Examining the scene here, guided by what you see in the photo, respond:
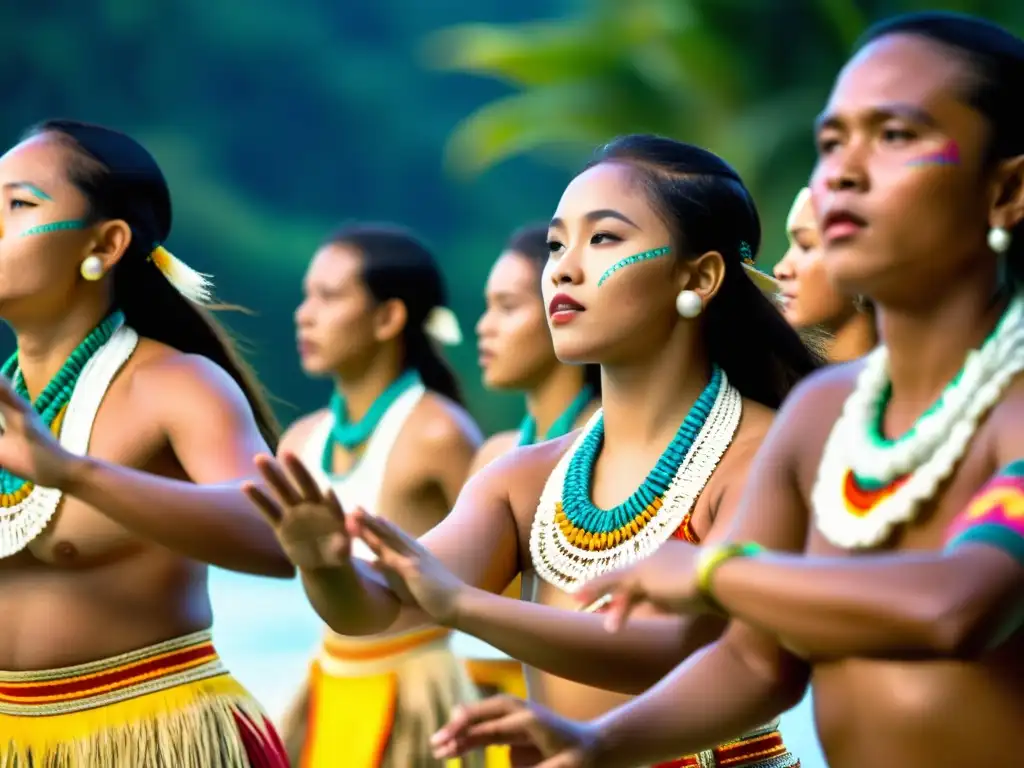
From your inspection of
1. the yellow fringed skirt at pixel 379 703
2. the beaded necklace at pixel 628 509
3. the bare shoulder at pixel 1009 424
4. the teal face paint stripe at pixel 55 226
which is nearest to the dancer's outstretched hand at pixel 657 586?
the bare shoulder at pixel 1009 424

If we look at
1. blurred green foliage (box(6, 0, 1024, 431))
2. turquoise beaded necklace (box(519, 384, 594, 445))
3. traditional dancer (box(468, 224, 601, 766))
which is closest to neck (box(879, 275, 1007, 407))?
turquoise beaded necklace (box(519, 384, 594, 445))

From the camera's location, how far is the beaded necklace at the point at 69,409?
313cm

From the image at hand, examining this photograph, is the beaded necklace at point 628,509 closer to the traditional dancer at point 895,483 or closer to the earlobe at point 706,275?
the earlobe at point 706,275

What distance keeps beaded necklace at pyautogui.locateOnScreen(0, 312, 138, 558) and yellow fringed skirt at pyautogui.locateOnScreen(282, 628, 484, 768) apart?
1584mm

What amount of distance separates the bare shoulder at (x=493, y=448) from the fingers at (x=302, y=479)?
2.55 metres

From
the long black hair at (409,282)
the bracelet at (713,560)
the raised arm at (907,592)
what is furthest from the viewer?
the long black hair at (409,282)

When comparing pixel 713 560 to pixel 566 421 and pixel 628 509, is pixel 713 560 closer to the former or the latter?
pixel 628 509

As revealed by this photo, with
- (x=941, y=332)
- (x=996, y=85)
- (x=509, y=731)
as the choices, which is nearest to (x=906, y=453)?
(x=941, y=332)

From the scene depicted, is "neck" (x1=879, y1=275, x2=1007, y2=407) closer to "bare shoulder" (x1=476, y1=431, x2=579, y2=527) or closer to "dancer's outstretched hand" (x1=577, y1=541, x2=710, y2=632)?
"dancer's outstretched hand" (x1=577, y1=541, x2=710, y2=632)

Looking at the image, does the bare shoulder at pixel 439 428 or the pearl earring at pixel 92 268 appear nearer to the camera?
the pearl earring at pixel 92 268

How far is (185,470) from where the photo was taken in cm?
318

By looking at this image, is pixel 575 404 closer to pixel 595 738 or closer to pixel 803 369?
pixel 803 369

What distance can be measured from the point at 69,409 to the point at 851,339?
5.37 feet

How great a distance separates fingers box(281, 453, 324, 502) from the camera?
2.21 metres
